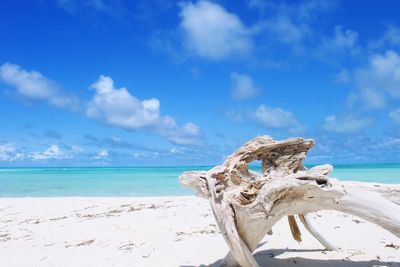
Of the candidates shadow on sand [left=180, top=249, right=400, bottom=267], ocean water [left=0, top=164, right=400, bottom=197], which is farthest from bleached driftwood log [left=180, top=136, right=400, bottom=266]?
ocean water [left=0, top=164, right=400, bottom=197]

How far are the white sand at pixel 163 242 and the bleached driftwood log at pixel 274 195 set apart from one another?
44.6 inches

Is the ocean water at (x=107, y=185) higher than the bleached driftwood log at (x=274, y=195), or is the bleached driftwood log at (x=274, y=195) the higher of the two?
the ocean water at (x=107, y=185)

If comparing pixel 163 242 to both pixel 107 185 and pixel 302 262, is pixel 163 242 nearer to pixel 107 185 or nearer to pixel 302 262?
pixel 302 262

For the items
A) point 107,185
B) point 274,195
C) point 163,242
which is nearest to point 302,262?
point 274,195

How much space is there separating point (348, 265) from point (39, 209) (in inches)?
429

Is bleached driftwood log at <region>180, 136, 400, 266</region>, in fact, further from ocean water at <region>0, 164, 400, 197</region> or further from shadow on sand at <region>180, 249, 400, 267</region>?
ocean water at <region>0, 164, 400, 197</region>

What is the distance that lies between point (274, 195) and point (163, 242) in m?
3.47

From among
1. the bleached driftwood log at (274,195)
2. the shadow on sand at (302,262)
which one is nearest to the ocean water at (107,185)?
the shadow on sand at (302,262)

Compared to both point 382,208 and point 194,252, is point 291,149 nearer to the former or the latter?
point 382,208

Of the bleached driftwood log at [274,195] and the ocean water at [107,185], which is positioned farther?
the ocean water at [107,185]

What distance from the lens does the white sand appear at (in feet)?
17.9

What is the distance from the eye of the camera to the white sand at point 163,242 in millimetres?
5449

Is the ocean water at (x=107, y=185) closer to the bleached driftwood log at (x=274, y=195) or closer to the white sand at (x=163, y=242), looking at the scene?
the white sand at (x=163, y=242)

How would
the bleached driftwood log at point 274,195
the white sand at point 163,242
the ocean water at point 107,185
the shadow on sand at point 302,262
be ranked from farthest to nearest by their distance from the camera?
the ocean water at point 107,185, the white sand at point 163,242, the shadow on sand at point 302,262, the bleached driftwood log at point 274,195
